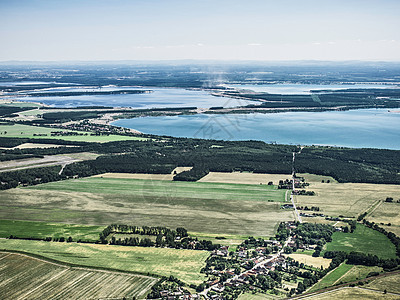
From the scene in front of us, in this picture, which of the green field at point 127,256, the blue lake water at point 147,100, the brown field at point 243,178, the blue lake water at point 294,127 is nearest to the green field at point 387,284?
the green field at point 127,256

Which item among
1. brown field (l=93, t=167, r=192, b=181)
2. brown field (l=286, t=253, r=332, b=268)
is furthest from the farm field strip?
brown field (l=286, t=253, r=332, b=268)

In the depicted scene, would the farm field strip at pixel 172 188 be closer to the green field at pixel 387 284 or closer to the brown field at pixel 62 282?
the green field at pixel 387 284

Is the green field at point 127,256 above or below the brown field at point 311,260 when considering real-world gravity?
below

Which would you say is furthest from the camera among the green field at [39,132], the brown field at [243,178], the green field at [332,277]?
the green field at [39,132]

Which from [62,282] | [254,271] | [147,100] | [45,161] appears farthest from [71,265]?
[147,100]

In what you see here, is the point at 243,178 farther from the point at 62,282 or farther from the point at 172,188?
the point at 62,282

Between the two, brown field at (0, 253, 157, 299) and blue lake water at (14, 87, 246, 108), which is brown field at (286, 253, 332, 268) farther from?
blue lake water at (14, 87, 246, 108)
